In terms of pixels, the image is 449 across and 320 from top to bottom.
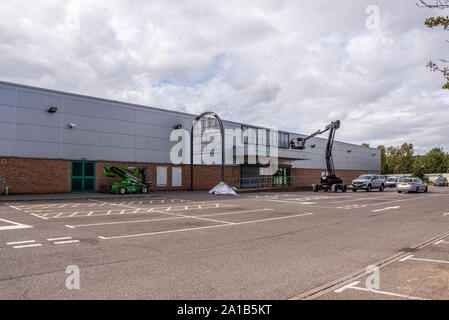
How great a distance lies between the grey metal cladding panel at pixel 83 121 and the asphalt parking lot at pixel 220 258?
1530 cm

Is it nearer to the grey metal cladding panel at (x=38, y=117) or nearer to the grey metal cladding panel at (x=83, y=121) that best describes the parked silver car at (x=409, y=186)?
the grey metal cladding panel at (x=83, y=121)

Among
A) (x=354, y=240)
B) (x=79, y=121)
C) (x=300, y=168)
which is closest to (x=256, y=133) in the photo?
(x=300, y=168)

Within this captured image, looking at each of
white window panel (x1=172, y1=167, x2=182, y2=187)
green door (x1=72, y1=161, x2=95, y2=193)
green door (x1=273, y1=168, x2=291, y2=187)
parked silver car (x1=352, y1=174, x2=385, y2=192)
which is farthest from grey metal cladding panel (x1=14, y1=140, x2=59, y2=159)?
parked silver car (x1=352, y1=174, x2=385, y2=192)

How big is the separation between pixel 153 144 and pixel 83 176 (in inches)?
276

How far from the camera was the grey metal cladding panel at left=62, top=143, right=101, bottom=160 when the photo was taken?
83.5ft

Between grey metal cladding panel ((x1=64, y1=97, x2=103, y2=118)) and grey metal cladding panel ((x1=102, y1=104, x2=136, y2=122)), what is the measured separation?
0.52 metres

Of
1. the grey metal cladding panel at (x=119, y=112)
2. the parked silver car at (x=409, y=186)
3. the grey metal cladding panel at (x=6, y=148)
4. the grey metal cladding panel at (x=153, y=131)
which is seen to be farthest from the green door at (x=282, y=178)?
the grey metal cladding panel at (x=6, y=148)

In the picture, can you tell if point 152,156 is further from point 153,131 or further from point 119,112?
point 119,112

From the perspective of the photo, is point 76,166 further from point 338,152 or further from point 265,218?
point 338,152

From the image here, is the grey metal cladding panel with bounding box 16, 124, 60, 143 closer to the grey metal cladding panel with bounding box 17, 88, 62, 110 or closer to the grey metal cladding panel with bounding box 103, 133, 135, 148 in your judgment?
the grey metal cladding panel with bounding box 17, 88, 62, 110

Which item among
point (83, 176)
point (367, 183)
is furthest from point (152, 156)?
point (367, 183)

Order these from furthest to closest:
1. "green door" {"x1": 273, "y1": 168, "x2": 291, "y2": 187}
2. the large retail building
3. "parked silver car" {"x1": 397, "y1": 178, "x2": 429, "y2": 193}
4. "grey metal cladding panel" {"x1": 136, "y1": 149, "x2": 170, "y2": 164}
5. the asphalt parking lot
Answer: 1. "green door" {"x1": 273, "y1": 168, "x2": 291, "y2": 187}
2. "parked silver car" {"x1": 397, "y1": 178, "x2": 429, "y2": 193}
3. "grey metal cladding panel" {"x1": 136, "y1": 149, "x2": 170, "y2": 164}
4. the large retail building
5. the asphalt parking lot

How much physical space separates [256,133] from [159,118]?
14295mm

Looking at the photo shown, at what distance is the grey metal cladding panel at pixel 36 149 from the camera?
76.2ft
